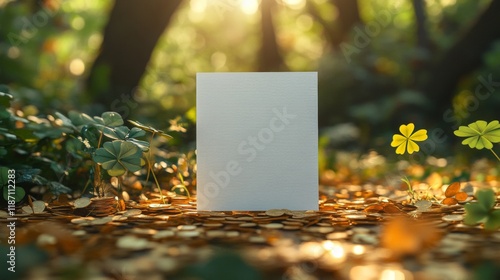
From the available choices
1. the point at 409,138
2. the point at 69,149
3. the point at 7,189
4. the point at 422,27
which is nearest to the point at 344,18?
the point at 422,27

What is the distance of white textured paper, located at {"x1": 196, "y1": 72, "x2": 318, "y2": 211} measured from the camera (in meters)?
1.60

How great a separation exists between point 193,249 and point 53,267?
290 mm

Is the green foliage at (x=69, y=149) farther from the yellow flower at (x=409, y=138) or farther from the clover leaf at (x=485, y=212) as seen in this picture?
the clover leaf at (x=485, y=212)

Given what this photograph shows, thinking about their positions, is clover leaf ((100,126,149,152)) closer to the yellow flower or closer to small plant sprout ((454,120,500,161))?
the yellow flower

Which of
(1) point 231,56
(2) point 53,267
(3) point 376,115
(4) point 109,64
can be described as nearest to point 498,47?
(3) point 376,115

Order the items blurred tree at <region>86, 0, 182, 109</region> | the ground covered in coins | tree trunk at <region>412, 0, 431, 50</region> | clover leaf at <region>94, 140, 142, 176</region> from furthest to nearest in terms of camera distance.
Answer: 1. tree trunk at <region>412, 0, 431, 50</region>
2. blurred tree at <region>86, 0, 182, 109</region>
3. clover leaf at <region>94, 140, 142, 176</region>
4. the ground covered in coins

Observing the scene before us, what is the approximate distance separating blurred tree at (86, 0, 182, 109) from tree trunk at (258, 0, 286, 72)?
3.78 meters

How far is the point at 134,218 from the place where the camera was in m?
1.50

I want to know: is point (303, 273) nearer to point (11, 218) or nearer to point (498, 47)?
Result: point (11, 218)

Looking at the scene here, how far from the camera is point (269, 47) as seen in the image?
313 inches

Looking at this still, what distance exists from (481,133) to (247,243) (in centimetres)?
96

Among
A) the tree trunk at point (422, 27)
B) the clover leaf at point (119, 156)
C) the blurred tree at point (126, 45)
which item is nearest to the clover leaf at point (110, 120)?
the clover leaf at point (119, 156)

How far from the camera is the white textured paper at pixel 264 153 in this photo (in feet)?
5.26

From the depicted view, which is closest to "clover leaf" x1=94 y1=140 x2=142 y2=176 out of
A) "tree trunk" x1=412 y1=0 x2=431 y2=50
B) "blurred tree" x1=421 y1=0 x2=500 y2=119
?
"blurred tree" x1=421 y1=0 x2=500 y2=119
